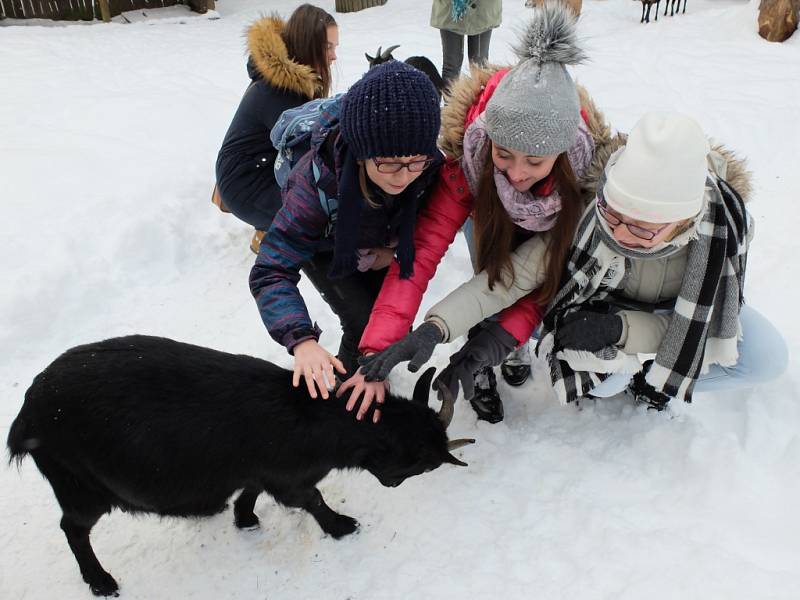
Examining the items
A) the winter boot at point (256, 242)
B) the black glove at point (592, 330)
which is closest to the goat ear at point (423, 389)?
the black glove at point (592, 330)

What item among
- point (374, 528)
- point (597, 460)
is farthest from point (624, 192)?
point (374, 528)

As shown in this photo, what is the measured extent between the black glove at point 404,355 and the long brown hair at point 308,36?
1930 millimetres

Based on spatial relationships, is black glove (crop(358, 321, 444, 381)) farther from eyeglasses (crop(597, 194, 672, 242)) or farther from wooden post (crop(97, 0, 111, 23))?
wooden post (crop(97, 0, 111, 23))

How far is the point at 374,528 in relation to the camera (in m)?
2.53

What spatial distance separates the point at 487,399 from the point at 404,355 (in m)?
0.86

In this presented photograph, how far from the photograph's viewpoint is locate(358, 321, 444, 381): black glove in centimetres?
216

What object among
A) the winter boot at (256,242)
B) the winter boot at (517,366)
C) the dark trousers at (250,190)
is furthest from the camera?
the winter boot at (256,242)

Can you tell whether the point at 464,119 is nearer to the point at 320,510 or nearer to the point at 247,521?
the point at 320,510

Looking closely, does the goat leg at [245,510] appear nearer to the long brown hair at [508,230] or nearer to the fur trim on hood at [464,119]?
the long brown hair at [508,230]

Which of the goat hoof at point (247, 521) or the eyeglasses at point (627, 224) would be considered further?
the goat hoof at point (247, 521)

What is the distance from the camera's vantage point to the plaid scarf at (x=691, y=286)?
2.04 meters

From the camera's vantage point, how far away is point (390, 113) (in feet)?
6.05

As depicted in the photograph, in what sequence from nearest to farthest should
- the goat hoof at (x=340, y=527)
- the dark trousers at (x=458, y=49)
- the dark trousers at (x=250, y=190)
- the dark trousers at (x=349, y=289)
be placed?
the goat hoof at (x=340, y=527) < the dark trousers at (x=349, y=289) < the dark trousers at (x=250, y=190) < the dark trousers at (x=458, y=49)

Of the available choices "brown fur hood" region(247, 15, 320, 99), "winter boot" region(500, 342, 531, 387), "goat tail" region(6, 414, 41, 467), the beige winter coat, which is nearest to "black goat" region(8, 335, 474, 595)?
"goat tail" region(6, 414, 41, 467)
